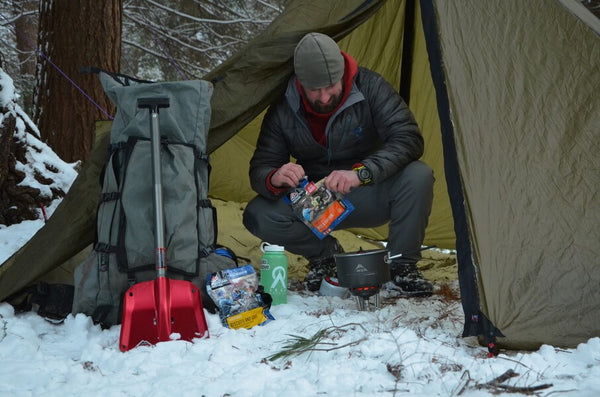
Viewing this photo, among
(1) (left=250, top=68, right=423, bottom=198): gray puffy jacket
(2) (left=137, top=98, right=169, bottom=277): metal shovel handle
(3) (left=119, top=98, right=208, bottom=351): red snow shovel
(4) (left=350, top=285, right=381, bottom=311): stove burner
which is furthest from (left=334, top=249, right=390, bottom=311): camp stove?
(2) (left=137, top=98, right=169, bottom=277): metal shovel handle

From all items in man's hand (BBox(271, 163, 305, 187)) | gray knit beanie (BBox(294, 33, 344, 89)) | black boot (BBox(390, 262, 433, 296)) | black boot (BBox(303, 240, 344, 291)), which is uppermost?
gray knit beanie (BBox(294, 33, 344, 89))

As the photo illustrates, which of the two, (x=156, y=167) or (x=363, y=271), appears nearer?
(x=156, y=167)

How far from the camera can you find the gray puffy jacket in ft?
9.42

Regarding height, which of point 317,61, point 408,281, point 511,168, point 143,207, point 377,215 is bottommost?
point 408,281

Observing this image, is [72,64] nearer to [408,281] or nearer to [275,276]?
[275,276]

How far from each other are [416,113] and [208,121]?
1747 mm

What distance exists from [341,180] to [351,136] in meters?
0.43

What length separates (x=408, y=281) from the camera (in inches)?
115

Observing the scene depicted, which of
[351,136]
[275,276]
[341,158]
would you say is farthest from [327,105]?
[275,276]

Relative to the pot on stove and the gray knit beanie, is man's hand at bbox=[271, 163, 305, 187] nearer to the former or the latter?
the gray knit beanie

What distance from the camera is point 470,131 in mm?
2268

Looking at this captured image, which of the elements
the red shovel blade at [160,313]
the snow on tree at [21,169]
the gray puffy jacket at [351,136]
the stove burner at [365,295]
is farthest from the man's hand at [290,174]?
the snow on tree at [21,169]

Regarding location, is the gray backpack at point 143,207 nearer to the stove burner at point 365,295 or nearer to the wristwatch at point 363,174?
the stove burner at point 365,295

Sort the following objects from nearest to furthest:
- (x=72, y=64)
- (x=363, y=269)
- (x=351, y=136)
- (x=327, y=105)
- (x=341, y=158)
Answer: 1. (x=363, y=269)
2. (x=327, y=105)
3. (x=351, y=136)
4. (x=341, y=158)
5. (x=72, y=64)
